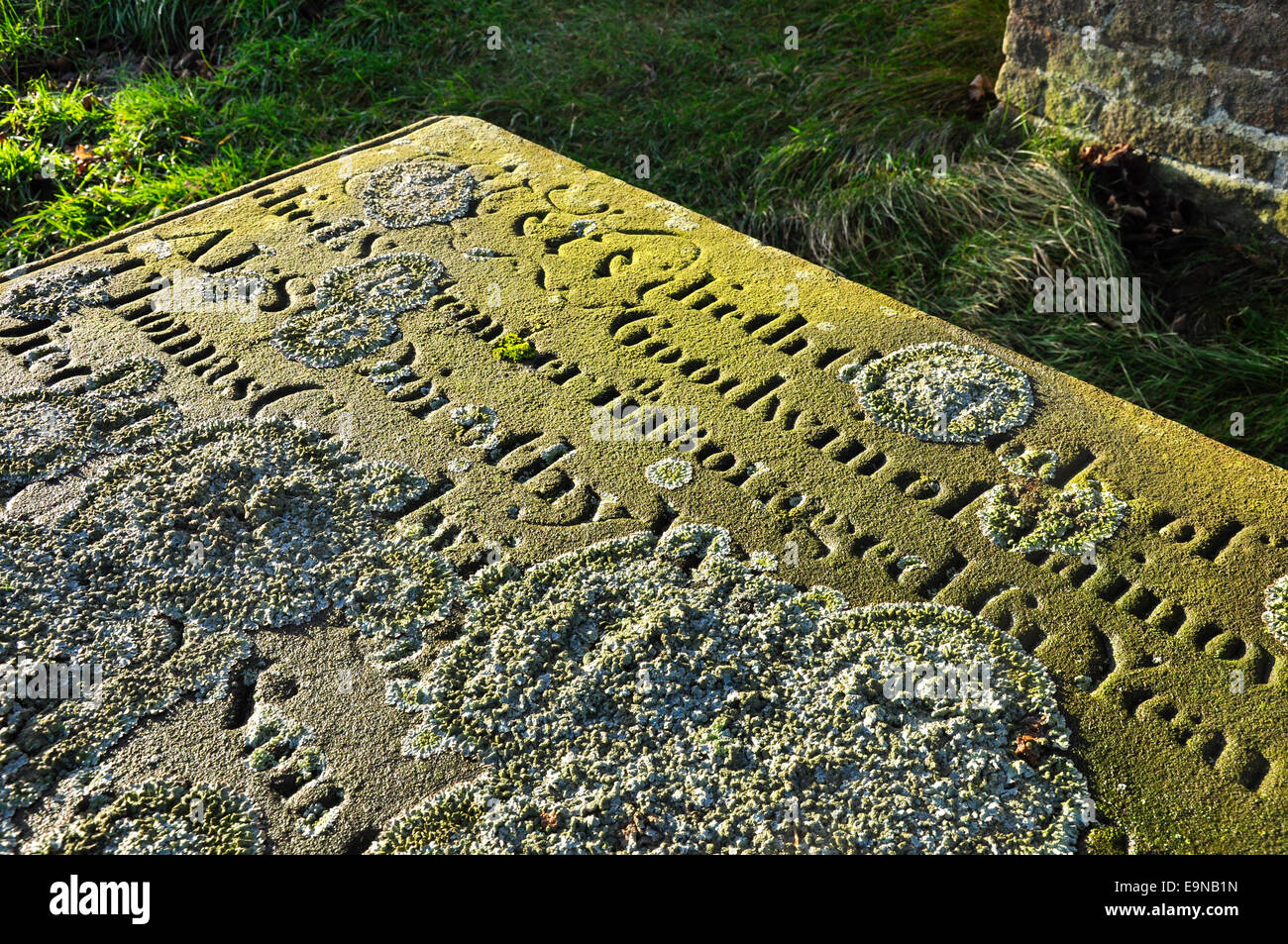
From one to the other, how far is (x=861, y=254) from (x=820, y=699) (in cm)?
238

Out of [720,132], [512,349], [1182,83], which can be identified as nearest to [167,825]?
[512,349]

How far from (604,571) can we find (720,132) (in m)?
3.00

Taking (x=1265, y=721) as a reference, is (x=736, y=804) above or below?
below

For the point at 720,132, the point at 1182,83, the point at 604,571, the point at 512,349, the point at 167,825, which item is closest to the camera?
the point at 167,825

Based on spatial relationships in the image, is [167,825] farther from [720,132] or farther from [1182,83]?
[720,132]

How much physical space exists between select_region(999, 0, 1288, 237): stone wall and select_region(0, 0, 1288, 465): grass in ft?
0.49

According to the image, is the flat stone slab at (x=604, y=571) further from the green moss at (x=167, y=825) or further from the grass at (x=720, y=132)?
the grass at (x=720, y=132)

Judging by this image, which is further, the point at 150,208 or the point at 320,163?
the point at 150,208

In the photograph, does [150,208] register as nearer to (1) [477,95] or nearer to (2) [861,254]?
(1) [477,95]

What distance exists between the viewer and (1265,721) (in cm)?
137

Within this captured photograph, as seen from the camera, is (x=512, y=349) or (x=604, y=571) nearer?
(x=604, y=571)

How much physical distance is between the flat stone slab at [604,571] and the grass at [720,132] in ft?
4.41

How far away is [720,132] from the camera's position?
13.8 ft
